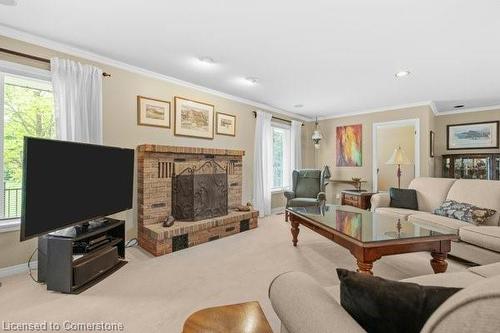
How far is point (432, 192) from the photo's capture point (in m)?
3.67

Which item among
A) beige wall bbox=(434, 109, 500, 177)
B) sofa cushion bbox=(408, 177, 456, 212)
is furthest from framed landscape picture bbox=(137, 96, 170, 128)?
beige wall bbox=(434, 109, 500, 177)

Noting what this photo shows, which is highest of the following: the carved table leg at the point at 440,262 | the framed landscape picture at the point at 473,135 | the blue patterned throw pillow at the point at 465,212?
the framed landscape picture at the point at 473,135

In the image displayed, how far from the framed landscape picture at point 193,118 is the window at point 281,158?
1930 millimetres

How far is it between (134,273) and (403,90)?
466 cm

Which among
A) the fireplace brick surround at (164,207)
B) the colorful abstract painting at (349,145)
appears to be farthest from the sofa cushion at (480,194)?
the fireplace brick surround at (164,207)

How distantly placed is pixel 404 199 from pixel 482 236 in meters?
1.38

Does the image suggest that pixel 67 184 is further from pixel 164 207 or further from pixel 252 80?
pixel 252 80

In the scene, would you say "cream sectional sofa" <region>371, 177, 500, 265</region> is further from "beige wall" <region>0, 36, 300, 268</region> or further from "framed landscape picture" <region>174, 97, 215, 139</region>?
"beige wall" <region>0, 36, 300, 268</region>

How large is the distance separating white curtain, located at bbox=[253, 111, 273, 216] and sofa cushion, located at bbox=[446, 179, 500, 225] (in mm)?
2940

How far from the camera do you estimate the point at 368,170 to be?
18.4ft

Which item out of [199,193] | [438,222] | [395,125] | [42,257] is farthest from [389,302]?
[395,125]

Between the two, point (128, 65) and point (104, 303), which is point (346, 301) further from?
point (128, 65)

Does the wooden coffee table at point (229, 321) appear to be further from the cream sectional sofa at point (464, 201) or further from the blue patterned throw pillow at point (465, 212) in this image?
the blue patterned throw pillow at point (465, 212)

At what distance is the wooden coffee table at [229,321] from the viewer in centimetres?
99
